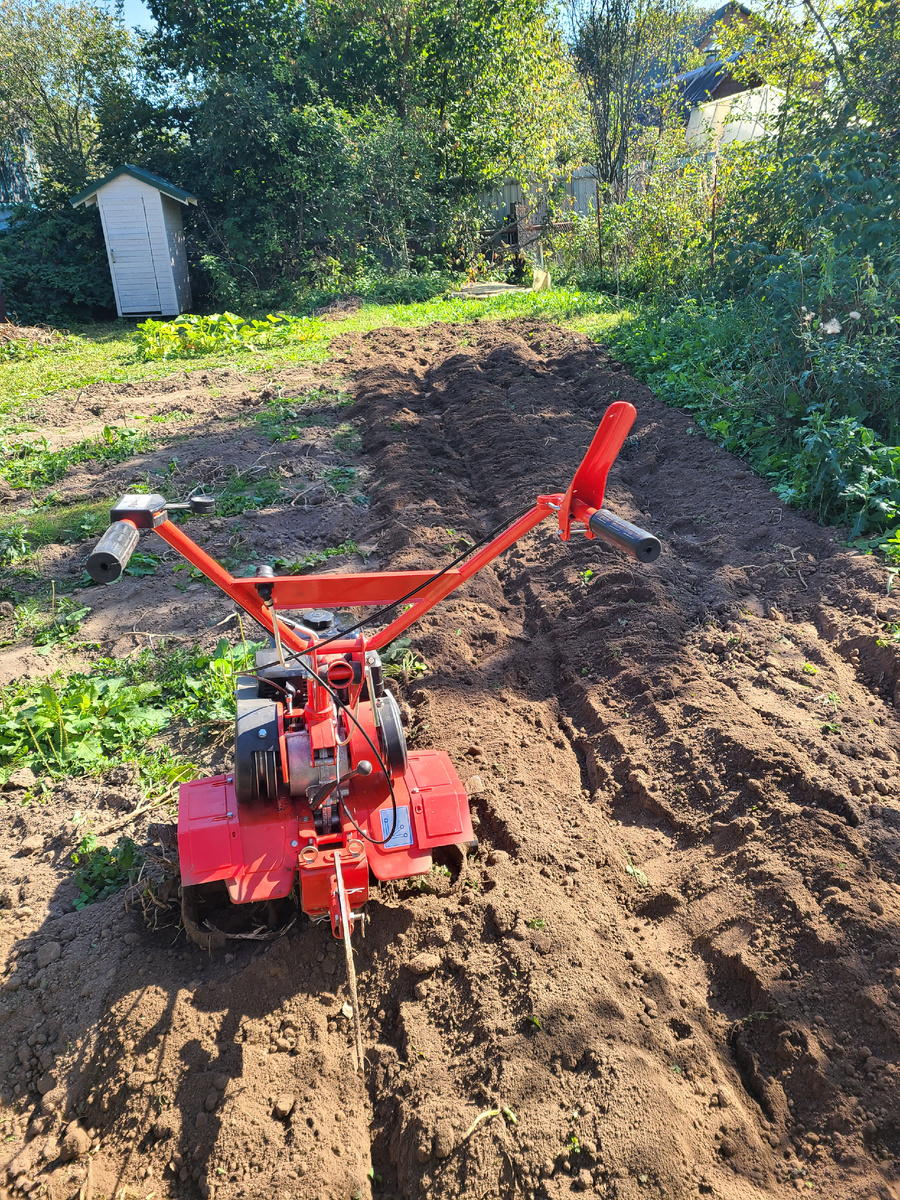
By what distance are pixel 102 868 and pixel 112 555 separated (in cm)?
173

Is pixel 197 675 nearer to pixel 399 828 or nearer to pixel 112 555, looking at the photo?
pixel 399 828

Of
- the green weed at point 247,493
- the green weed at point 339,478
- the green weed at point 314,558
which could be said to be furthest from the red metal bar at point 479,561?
→ the green weed at point 339,478

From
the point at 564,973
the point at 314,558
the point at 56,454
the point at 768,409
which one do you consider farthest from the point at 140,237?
the point at 564,973

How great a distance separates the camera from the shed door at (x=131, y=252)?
1808 cm

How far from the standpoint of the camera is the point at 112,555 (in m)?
2.10

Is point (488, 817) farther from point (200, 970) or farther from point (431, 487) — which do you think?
point (431, 487)

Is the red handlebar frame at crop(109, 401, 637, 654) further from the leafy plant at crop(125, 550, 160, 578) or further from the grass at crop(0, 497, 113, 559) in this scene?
the grass at crop(0, 497, 113, 559)

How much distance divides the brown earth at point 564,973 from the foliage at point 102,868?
0.31 ft

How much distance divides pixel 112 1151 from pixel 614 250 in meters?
16.4

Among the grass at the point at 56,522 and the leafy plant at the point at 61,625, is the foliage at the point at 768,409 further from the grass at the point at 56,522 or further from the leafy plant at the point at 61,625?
the grass at the point at 56,522

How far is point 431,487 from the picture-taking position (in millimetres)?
6836

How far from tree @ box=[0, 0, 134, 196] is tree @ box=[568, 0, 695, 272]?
600 inches

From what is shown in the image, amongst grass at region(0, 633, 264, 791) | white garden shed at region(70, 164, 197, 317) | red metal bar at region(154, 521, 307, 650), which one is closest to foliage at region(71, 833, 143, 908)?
grass at region(0, 633, 264, 791)

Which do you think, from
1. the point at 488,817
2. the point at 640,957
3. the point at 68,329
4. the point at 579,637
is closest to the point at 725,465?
the point at 579,637
